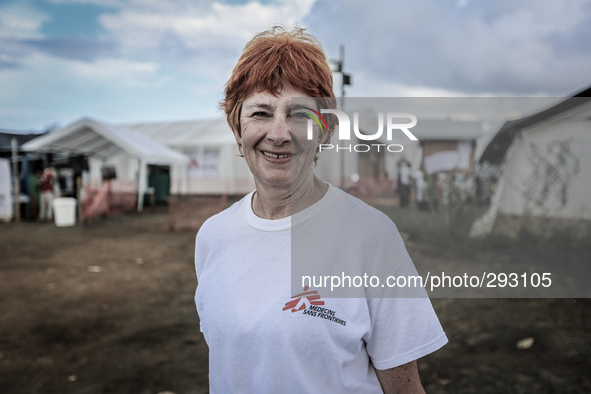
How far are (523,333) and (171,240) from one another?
28.1 feet

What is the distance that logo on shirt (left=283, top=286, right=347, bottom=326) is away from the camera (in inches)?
52.1

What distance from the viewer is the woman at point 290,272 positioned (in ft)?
4.32

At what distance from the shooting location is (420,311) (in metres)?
1.30

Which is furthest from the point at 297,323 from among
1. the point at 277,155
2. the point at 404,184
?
the point at 404,184

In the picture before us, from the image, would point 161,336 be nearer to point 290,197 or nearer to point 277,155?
point 290,197

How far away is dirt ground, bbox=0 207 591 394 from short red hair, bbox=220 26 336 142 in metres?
0.85

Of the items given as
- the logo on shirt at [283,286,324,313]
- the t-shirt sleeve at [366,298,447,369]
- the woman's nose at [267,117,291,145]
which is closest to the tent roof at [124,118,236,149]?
the woman's nose at [267,117,291,145]

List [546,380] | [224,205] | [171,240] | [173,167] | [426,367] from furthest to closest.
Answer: [173,167] → [224,205] → [171,240] → [426,367] → [546,380]

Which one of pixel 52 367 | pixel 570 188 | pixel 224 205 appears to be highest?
pixel 570 188

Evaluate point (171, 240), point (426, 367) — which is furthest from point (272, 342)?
point (171, 240)

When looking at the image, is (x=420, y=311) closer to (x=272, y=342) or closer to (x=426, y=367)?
(x=272, y=342)

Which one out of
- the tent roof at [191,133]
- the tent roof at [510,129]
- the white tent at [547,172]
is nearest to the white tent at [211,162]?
the tent roof at [191,133]

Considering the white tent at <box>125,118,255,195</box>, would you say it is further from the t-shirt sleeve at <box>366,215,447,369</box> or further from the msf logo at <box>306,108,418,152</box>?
the t-shirt sleeve at <box>366,215,447,369</box>

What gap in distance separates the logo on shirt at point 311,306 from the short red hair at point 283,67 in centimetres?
62
